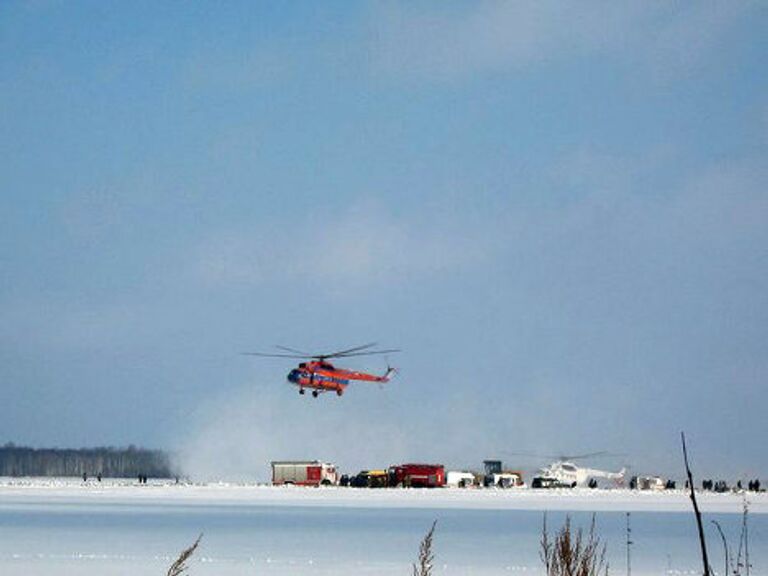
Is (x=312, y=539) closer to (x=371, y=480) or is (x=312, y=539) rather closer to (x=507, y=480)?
(x=371, y=480)

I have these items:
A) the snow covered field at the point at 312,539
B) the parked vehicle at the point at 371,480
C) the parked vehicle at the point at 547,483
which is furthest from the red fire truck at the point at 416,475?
the snow covered field at the point at 312,539

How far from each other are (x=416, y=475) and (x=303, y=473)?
10087 mm

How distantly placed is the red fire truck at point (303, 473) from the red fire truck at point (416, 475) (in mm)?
5562

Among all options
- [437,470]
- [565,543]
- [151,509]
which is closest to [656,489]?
[437,470]

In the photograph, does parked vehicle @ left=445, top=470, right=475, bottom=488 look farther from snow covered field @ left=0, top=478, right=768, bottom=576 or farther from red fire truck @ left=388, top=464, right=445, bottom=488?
snow covered field @ left=0, top=478, right=768, bottom=576

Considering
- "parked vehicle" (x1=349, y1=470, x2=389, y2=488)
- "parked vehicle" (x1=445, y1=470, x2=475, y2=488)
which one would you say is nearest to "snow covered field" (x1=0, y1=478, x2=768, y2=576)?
"parked vehicle" (x1=349, y1=470, x2=389, y2=488)

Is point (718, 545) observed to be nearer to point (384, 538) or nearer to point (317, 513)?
point (384, 538)

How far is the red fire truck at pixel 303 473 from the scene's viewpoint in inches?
4889

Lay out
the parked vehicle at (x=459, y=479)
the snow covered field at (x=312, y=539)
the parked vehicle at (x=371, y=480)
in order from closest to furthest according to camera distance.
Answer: the snow covered field at (x=312, y=539) → the parked vehicle at (x=371, y=480) → the parked vehicle at (x=459, y=479)

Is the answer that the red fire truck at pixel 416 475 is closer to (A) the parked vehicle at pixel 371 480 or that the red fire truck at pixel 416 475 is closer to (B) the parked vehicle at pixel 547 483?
(A) the parked vehicle at pixel 371 480

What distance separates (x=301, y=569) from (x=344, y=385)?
67.8m

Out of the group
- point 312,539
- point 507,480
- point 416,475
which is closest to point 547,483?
point 507,480

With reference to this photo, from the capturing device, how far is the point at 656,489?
461ft

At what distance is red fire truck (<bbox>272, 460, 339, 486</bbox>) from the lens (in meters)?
124
